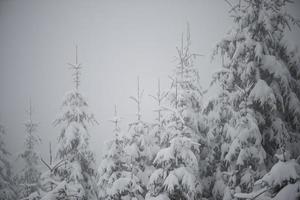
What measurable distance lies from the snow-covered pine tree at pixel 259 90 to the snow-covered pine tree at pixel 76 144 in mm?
8841

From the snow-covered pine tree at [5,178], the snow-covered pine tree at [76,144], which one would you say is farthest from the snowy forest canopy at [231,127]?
the snow-covered pine tree at [5,178]

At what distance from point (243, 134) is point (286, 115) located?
7.86 feet

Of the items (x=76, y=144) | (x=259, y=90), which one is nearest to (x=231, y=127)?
(x=259, y=90)

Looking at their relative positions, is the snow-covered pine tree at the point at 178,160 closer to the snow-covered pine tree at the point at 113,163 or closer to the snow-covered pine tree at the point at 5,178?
the snow-covered pine tree at the point at 113,163

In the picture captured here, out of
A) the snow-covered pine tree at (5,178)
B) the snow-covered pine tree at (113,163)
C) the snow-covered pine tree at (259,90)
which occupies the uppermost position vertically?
the snow-covered pine tree at (259,90)

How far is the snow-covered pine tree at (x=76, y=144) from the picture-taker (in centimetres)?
1522

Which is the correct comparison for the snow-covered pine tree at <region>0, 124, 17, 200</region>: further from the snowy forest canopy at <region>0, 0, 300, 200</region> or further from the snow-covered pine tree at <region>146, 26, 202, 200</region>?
the snow-covered pine tree at <region>146, 26, 202, 200</region>

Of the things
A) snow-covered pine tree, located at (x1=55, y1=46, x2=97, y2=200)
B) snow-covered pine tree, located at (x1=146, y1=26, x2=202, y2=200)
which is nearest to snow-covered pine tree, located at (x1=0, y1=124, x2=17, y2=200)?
snow-covered pine tree, located at (x1=55, y1=46, x2=97, y2=200)

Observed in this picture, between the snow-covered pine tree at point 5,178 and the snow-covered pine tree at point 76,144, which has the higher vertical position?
the snow-covered pine tree at point 76,144

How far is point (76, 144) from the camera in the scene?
1603 cm

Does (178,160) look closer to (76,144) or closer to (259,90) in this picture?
(259,90)

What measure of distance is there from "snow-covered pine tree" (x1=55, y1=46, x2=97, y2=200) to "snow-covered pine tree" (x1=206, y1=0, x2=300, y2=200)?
29.0 ft

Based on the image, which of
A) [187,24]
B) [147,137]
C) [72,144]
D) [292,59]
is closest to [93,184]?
[72,144]

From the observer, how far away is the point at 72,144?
15.8 m
